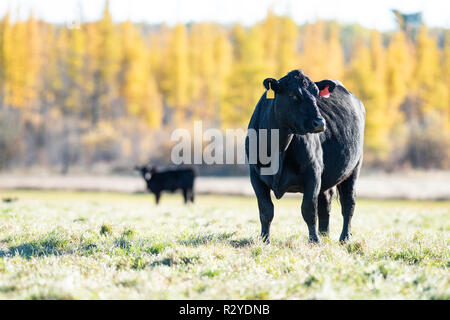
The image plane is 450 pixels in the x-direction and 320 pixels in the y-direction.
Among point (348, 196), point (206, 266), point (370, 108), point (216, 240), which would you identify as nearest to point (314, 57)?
point (370, 108)

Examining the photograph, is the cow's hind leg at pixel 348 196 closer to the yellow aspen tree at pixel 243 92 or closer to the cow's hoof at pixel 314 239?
the cow's hoof at pixel 314 239

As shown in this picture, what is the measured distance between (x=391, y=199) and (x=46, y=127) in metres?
41.8

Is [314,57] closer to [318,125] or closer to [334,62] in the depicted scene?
[334,62]

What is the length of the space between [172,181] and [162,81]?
52005 millimetres

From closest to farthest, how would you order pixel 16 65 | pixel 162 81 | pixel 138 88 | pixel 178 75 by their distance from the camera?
1. pixel 138 88
2. pixel 178 75
3. pixel 16 65
4. pixel 162 81

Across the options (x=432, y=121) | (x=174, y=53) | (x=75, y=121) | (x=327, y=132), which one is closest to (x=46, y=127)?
(x=75, y=121)

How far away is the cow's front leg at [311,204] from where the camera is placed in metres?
6.15

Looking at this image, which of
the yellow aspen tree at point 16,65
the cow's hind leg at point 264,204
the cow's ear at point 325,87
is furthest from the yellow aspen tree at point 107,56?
the cow's hind leg at point 264,204

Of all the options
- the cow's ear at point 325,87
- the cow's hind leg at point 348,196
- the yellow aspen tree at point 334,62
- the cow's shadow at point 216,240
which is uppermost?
the yellow aspen tree at point 334,62

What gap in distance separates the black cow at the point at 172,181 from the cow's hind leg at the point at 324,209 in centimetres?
1490

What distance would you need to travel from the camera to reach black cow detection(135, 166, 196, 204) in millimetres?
22220

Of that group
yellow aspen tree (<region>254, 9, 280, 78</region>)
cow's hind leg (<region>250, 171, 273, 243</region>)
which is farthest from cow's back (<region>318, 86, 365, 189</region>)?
yellow aspen tree (<region>254, 9, 280, 78</region>)

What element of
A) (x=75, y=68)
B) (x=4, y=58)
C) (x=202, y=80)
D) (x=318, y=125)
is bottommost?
(x=318, y=125)

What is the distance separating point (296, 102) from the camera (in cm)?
596
